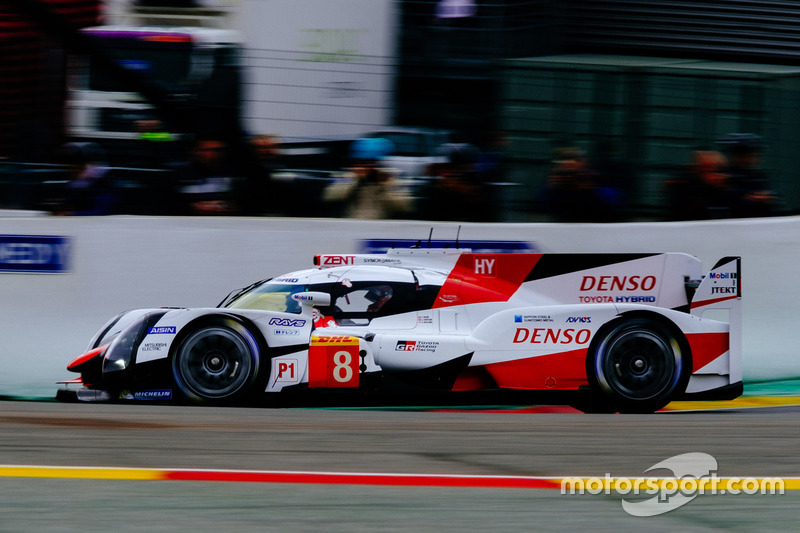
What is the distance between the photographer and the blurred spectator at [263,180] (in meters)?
9.14

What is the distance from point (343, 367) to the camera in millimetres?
6953

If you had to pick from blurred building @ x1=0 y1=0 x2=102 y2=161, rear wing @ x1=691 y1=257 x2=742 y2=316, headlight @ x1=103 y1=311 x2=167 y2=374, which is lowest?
headlight @ x1=103 y1=311 x2=167 y2=374

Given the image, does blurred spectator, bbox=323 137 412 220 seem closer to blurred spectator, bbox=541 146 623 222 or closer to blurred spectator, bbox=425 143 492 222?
blurred spectator, bbox=425 143 492 222

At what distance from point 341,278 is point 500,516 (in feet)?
13.5

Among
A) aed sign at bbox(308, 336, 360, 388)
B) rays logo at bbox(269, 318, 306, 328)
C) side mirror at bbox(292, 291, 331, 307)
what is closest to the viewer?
aed sign at bbox(308, 336, 360, 388)

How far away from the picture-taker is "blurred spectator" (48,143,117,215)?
906 cm

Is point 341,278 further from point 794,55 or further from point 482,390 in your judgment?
point 794,55

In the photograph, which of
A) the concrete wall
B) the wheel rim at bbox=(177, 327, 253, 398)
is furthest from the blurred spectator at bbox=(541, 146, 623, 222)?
the wheel rim at bbox=(177, 327, 253, 398)

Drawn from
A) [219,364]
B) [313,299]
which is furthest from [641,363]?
[219,364]

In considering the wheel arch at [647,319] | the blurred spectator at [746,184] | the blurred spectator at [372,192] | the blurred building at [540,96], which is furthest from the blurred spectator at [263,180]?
the blurred spectator at [746,184]

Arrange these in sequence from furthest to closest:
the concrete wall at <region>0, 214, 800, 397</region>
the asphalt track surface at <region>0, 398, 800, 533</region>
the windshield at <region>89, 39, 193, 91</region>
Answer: the windshield at <region>89, 39, 193, 91</region> < the concrete wall at <region>0, 214, 800, 397</region> < the asphalt track surface at <region>0, 398, 800, 533</region>

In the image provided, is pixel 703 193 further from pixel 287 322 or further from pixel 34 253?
pixel 34 253

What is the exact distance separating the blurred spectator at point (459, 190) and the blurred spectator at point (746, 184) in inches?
82.1

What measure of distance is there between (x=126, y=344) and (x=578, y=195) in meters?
4.05
